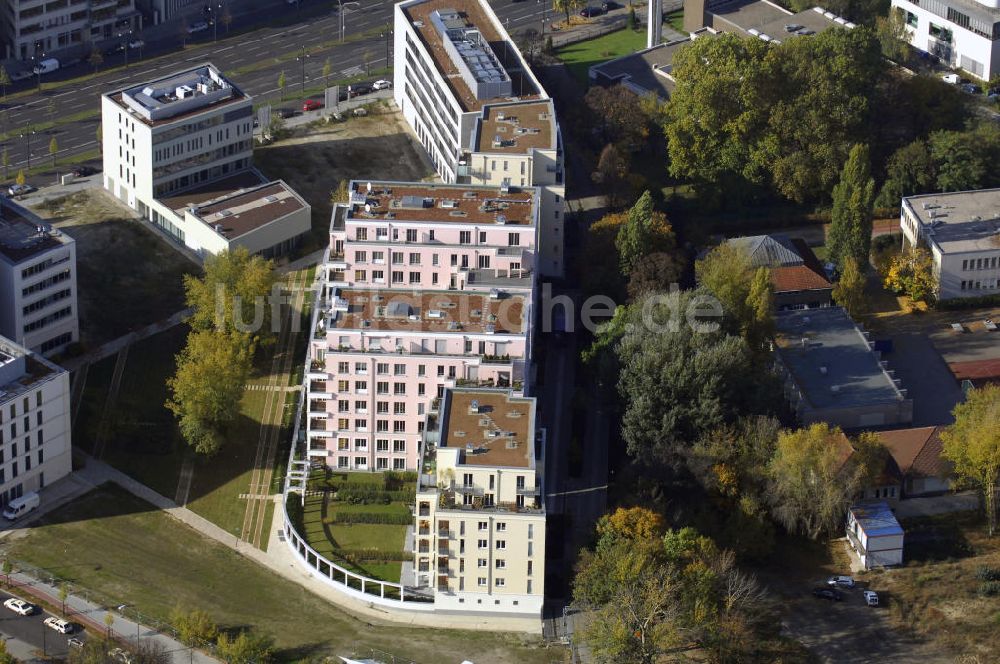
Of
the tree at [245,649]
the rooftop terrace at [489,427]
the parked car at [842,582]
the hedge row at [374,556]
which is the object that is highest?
the rooftop terrace at [489,427]

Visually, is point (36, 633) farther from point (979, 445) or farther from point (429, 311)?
point (979, 445)

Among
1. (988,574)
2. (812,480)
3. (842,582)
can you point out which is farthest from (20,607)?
(988,574)

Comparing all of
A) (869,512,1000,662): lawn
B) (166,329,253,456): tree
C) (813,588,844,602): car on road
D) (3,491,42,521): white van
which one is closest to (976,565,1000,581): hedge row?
(869,512,1000,662): lawn

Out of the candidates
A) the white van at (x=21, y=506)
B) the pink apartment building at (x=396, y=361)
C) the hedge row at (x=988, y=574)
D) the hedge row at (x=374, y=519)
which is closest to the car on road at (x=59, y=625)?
the white van at (x=21, y=506)

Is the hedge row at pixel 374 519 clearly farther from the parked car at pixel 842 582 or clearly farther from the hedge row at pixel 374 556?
the parked car at pixel 842 582

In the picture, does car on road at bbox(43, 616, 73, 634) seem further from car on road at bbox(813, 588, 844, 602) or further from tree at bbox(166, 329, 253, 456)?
car on road at bbox(813, 588, 844, 602)
